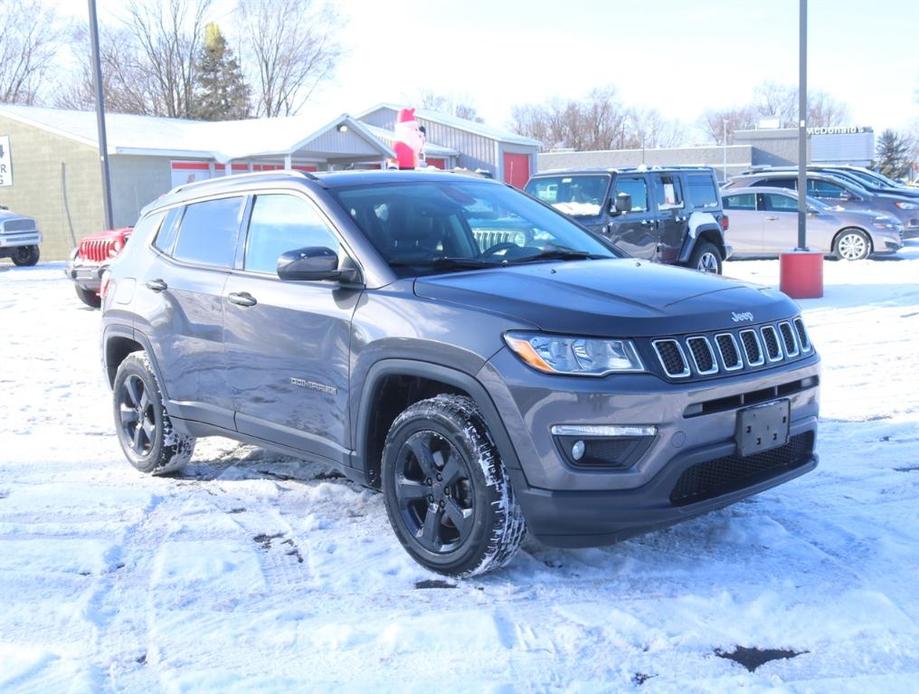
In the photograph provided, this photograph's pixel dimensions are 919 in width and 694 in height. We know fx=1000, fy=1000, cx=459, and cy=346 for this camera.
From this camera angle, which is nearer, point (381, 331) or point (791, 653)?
point (791, 653)

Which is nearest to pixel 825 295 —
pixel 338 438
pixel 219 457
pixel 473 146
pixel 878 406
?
pixel 878 406

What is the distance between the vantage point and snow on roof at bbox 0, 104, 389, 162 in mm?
28109

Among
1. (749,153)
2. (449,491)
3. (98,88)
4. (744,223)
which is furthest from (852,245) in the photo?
(749,153)

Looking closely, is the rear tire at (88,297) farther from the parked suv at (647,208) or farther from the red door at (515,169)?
the red door at (515,169)

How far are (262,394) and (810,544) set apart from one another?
8.81 feet

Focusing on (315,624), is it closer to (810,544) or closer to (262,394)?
(262,394)

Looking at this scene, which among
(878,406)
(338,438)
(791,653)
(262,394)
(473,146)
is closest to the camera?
(791,653)

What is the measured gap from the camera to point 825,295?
45.0 feet

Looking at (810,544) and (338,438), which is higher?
(338,438)

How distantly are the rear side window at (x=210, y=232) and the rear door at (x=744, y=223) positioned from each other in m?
15.5

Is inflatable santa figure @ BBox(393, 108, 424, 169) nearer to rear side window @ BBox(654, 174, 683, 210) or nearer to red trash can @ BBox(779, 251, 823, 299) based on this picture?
rear side window @ BBox(654, 174, 683, 210)

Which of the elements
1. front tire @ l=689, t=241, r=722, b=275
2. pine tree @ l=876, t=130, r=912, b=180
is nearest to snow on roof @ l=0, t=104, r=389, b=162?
front tire @ l=689, t=241, r=722, b=275

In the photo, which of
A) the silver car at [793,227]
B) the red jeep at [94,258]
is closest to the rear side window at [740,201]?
the silver car at [793,227]

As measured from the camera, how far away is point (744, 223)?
19.7 metres
